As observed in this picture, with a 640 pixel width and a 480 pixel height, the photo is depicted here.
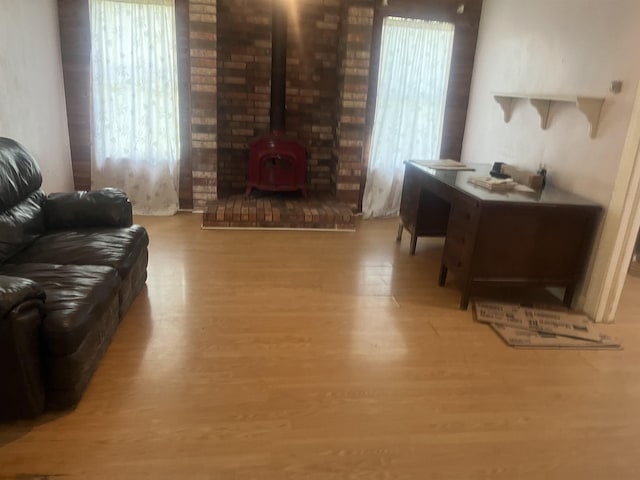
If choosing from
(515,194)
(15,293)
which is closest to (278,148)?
(515,194)

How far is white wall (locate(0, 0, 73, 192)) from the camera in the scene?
3.30 meters

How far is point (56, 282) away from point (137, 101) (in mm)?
2777

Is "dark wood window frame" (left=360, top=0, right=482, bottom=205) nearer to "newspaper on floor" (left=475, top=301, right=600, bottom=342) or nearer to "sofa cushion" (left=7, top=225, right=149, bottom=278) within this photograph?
"newspaper on floor" (left=475, top=301, right=600, bottom=342)

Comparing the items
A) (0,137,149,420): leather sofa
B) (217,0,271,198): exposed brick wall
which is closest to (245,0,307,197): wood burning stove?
(217,0,271,198): exposed brick wall

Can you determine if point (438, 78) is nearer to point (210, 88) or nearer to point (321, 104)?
point (321, 104)

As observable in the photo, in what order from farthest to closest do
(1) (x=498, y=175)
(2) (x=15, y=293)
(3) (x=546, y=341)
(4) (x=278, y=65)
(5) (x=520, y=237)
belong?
(4) (x=278, y=65), (1) (x=498, y=175), (5) (x=520, y=237), (3) (x=546, y=341), (2) (x=15, y=293)

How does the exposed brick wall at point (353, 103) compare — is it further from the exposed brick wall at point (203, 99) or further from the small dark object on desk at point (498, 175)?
the small dark object on desk at point (498, 175)

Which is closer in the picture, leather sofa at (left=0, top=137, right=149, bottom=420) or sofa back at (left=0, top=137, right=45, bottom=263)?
leather sofa at (left=0, top=137, right=149, bottom=420)

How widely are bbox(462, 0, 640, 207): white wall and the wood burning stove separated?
5.78 ft

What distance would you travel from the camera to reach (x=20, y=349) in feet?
5.36

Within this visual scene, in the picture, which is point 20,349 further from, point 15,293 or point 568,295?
point 568,295

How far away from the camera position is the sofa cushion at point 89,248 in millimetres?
2340

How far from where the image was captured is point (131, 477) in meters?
1.57

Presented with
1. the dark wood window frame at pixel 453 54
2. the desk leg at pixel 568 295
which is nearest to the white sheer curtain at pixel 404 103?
the dark wood window frame at pixel 453 54
